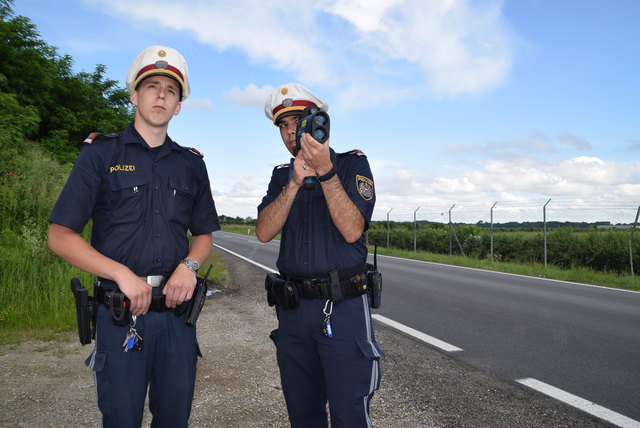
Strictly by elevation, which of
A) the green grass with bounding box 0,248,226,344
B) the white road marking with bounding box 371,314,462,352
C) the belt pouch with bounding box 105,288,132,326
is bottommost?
the white road marking with bounding box 371,314,462,352

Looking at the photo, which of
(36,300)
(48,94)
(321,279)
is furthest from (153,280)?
(48,94)

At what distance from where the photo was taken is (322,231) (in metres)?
2.40

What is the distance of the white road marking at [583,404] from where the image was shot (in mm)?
3363

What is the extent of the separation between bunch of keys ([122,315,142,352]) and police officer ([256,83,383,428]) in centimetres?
68

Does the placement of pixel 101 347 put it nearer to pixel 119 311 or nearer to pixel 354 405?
pixel 119 311

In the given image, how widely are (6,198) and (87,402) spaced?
7017 millimetres

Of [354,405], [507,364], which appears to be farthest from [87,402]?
[507,364]

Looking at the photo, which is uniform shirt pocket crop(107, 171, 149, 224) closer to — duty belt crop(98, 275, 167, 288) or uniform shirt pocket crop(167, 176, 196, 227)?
uniform shirt pocket crop(167, 176, 196, 227)

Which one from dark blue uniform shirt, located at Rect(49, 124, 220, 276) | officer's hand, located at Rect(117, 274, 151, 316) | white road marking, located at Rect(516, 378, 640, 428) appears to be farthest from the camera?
white road marking, located at Rect(516, 378, 640, 428)

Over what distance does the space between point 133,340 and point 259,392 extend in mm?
1910

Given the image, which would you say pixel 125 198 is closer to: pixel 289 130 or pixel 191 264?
pixel 191 264

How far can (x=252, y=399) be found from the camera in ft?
11.7

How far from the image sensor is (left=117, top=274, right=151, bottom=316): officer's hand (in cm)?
192

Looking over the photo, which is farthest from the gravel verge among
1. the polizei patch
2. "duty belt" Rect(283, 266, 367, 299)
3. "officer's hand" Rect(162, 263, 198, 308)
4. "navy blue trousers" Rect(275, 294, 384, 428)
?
the polizei patch
